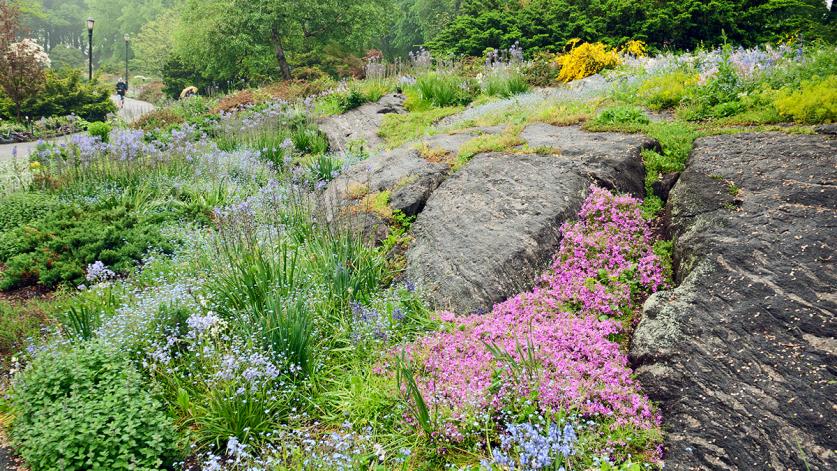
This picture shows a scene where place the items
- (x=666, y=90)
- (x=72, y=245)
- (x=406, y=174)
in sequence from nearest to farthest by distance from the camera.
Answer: (x=72, y=245)
(x=406, y=174)
(x=666, y=90)

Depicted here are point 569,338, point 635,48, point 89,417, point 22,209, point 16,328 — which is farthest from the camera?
point 635,48

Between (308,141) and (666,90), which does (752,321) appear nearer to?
(666,90)

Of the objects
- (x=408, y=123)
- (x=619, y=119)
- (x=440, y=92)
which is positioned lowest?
(x=408, y=123)

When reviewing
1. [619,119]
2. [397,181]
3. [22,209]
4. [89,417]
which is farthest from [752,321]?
[22,209]

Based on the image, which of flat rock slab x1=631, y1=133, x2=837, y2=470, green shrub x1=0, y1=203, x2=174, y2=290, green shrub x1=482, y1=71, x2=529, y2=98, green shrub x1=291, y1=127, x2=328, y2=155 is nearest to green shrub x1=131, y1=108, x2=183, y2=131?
green shrub x1=291, y1=127, x2=328, y2=155

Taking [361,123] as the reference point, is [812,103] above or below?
above

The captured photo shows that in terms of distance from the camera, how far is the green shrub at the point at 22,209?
7664 mm

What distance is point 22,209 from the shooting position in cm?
786

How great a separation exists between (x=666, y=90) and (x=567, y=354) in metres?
6.08

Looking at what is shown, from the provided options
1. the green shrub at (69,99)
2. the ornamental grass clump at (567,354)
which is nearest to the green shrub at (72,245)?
the ornamental grass clump at (567,354)

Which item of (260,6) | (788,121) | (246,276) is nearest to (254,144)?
(246,276)

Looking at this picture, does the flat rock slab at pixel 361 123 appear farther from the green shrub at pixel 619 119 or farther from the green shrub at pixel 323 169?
the green shrub at pixel 619 119

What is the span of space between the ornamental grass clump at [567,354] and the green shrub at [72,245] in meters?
4.39

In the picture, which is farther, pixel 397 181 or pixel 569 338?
pixel 397 181
